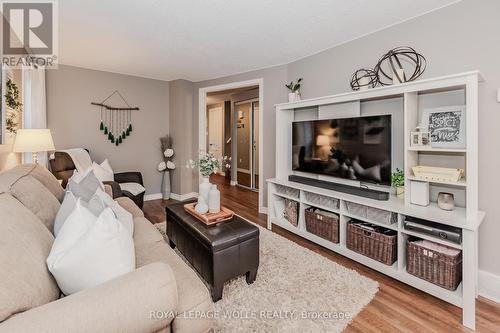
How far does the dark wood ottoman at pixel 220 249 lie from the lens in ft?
5.82

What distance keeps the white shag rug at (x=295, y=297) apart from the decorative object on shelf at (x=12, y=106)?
2.86 meters

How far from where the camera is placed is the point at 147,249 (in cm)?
155

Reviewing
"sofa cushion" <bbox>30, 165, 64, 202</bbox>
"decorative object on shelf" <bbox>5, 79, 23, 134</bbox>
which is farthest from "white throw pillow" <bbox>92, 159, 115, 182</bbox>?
"sofa cushion" <bbox>30, 165, 64, 202</bbox>

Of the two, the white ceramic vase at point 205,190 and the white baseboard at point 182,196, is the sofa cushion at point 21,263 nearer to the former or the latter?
the white ceramic vase at point 205,190

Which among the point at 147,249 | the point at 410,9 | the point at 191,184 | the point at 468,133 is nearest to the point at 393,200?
the point at 468,133

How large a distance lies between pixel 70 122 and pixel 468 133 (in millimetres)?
4925

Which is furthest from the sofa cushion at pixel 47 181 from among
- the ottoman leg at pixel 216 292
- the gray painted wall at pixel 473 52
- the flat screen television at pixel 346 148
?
the gray painted wall at pixel 473 52

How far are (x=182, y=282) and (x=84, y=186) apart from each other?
1101 millimetres

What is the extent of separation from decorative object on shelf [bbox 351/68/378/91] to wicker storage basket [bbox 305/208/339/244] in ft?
4.59

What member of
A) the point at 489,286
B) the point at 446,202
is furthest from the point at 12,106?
the point at 489,286

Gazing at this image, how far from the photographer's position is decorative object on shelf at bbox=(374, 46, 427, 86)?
89.9 inches

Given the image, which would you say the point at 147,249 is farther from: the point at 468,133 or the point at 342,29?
the point at 342,29

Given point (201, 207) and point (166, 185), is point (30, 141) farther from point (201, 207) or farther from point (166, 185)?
point (166, 185)

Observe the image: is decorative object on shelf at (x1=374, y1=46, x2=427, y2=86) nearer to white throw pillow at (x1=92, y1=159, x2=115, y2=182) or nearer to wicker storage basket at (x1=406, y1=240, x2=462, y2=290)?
wicker storage basket at (x1=406, y1=240, x2=462, y2=290)
